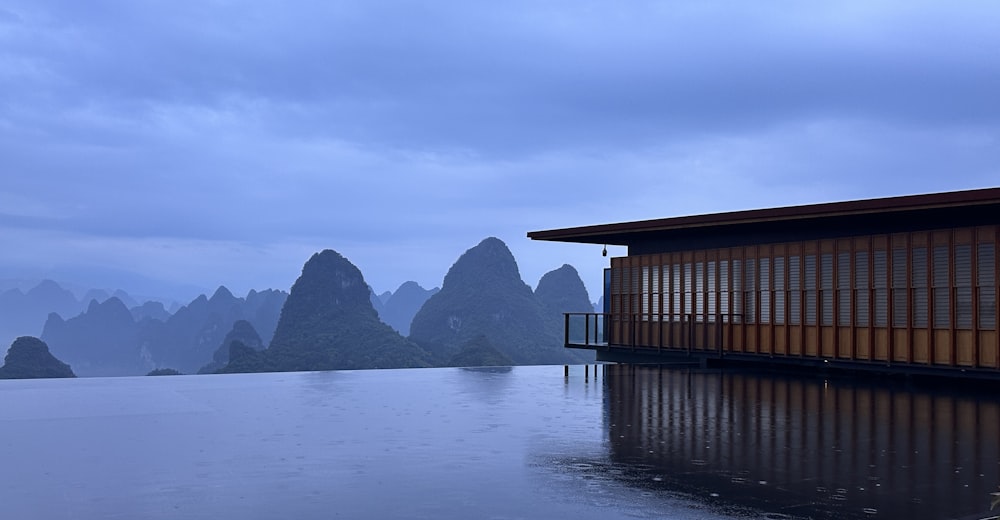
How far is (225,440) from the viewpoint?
454 inches

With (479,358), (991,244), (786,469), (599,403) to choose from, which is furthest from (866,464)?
(479,358)

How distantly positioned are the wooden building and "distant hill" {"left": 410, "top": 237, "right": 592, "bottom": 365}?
472ft

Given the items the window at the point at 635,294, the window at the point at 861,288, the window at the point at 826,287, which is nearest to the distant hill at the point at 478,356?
the window at the point at 635,294

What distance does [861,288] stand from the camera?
23.3m

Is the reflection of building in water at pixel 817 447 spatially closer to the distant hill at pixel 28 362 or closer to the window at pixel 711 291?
the window at pixel 711 291

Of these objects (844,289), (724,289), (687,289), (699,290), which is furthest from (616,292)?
(844,289)

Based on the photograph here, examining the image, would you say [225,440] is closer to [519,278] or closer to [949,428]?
[949,428]

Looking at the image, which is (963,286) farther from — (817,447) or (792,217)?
(817,447)

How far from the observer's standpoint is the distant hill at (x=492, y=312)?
594ft

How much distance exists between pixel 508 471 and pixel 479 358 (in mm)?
116339

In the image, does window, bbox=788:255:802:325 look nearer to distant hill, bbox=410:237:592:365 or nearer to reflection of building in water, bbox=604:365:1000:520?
reflection of building in water, bbox=604:365:1000:520

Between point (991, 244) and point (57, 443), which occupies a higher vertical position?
point (991, 244)

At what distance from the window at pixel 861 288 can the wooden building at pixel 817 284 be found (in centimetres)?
3

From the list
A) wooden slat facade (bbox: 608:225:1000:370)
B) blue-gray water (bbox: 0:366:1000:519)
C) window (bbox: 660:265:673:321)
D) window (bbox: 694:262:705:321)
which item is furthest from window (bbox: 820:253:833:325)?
window (bbox: 660:265:673:321)
